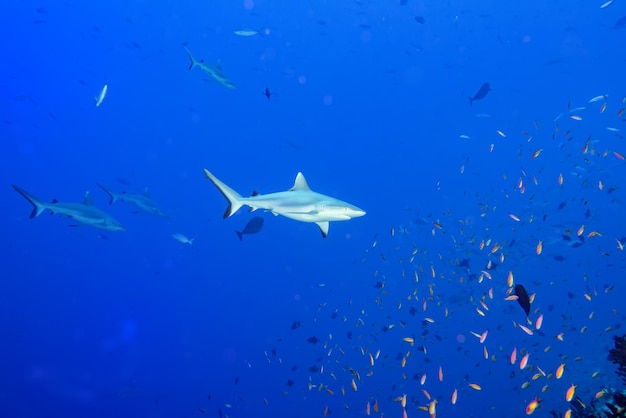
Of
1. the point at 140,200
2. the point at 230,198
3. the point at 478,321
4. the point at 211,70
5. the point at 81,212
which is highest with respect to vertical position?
the point at 230,198

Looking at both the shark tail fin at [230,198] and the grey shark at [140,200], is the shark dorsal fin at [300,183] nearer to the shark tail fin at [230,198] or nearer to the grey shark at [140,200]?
the shark tail fin at [230,198]

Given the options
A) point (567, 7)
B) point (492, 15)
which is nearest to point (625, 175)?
point (567, 7)

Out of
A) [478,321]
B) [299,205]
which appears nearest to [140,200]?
[299,205]

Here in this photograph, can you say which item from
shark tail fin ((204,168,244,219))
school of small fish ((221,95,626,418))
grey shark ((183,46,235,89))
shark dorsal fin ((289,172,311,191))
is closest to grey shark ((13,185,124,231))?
grey shark ((183,46,235,89))

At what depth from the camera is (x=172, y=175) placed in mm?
48906

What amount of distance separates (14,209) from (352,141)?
1664 inches

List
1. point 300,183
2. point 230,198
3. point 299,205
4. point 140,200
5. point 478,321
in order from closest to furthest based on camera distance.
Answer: point 299,205 → point 230,198 → point 300,183 → point 140,200 → point 478,321

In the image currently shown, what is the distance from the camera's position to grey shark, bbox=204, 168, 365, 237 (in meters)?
5.12

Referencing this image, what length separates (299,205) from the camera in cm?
525

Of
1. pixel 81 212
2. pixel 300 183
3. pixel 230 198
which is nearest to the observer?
pixel 230 198

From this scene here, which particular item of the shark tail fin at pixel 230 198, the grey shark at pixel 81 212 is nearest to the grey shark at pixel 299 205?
the shark tail fin at pixel 230 198

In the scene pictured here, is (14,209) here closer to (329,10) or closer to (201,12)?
(201,12)

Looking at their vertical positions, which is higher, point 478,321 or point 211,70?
point 211,70

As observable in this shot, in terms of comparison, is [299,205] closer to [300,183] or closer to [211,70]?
[300,183]
